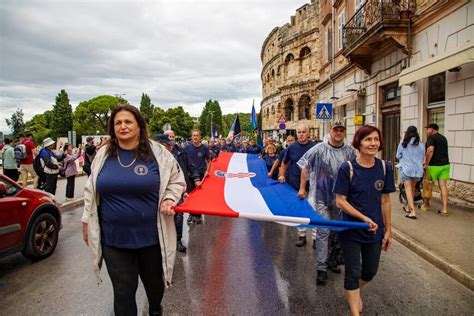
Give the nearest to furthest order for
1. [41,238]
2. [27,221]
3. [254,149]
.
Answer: [27,221]
[41,238]
[254,149]

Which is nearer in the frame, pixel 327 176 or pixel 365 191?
pixel 365 191

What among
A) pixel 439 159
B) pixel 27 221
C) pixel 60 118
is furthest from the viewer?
pixel 60 118

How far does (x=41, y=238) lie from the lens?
218 inches

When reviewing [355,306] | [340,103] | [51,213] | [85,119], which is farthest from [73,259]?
[85,119]

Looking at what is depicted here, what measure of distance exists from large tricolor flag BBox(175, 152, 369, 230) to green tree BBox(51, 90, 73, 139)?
9235 centimetres

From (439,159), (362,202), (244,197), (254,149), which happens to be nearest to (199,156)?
(244,197)

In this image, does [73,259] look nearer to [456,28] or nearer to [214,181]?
[214,181]

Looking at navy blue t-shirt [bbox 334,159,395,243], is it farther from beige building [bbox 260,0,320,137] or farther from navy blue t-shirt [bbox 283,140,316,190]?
beige building [bbox 260,0,320,137]

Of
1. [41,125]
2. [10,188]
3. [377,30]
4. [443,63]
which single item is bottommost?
[10,188]

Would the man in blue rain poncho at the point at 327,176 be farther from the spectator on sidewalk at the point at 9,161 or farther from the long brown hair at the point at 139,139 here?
the spectator on sidewalk at the point at 9,161

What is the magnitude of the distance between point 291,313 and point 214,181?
3.65 metres

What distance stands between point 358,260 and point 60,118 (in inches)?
3862

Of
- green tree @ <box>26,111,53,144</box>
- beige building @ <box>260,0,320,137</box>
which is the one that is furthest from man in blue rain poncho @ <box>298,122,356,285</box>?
green tree @ <box>26,111,53,144</box>

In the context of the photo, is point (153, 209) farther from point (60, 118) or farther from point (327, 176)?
point (60, 118)
